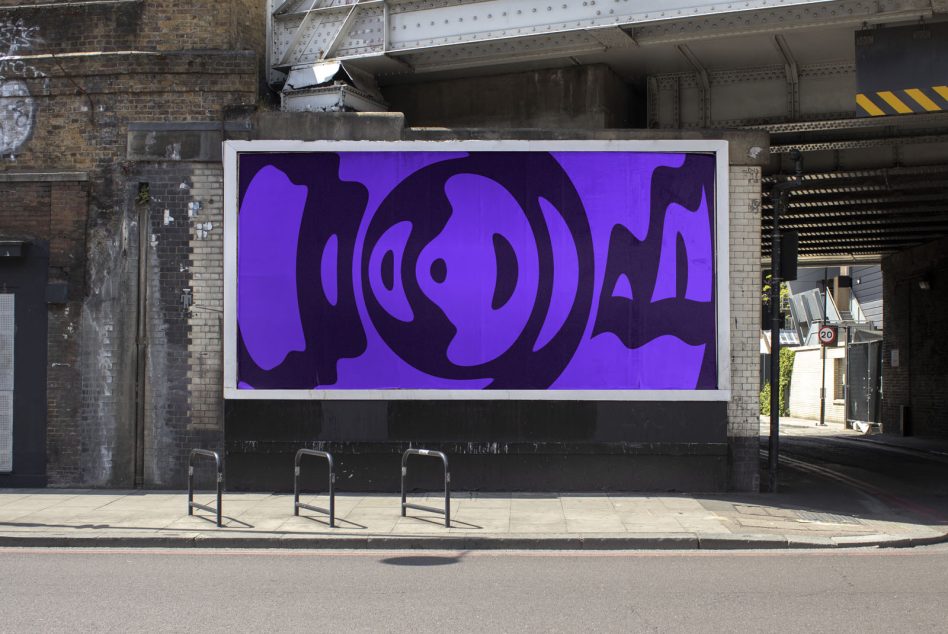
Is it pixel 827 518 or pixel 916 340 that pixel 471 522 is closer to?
pixel 827 518

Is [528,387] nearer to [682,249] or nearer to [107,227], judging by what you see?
[682,249]

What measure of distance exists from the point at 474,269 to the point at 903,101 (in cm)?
587

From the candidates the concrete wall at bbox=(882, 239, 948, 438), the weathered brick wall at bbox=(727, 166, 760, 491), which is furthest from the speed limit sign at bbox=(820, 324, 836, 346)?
the weathered brick wall at bbox=(727, 166, 760, 491)

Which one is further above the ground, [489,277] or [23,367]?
[489,277]

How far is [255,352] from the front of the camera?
13.6 metres

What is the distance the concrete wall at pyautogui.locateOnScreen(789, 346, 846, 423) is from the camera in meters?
35.7

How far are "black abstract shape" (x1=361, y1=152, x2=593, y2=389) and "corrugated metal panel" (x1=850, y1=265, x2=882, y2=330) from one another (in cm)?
2213

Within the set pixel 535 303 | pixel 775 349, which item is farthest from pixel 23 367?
pixel 775 349

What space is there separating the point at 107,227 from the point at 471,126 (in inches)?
219

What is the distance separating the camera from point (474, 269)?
1356 cm

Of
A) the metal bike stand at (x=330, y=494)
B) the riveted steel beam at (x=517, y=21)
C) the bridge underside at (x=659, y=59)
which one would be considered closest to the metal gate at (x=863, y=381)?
the bridge underside at (x=659, y=59)

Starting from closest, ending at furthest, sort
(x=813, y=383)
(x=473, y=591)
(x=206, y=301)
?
(x=473, y=591) → (x=206, y=301) → (x=813, y=383)

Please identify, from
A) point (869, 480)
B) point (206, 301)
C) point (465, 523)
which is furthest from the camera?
point (869, 480)

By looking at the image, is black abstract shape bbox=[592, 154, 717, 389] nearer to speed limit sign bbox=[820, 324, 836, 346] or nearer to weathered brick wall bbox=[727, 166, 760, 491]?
weathered brick wall bbox=[727, 166, 760, 491]
